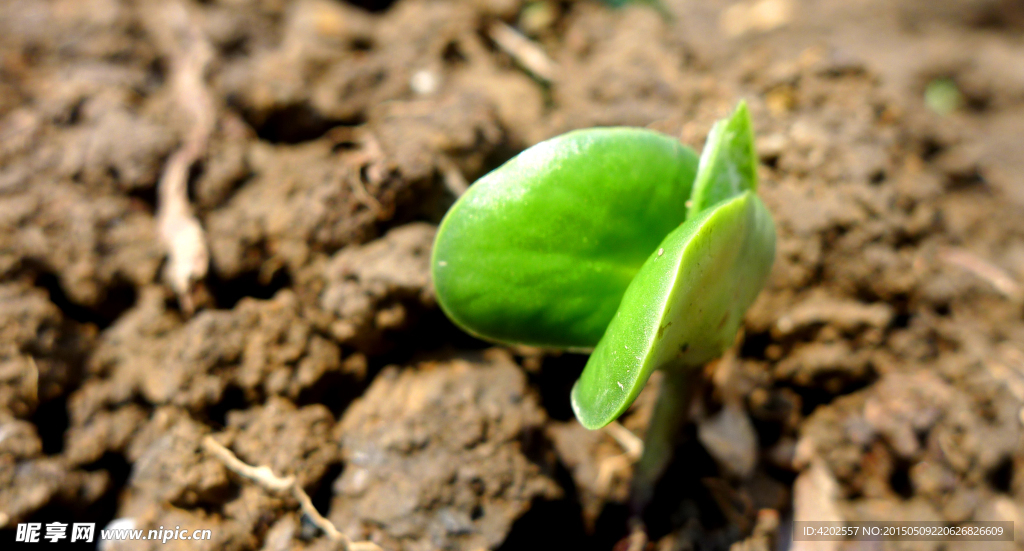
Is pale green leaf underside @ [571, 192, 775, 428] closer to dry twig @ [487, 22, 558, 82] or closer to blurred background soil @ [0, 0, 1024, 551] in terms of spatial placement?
blurred background soil @ [0, 0, 1024, 551]

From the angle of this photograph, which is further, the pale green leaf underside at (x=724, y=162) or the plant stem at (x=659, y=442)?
the plant stem at (x=659, y=442)

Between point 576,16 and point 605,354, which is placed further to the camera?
point 576,16

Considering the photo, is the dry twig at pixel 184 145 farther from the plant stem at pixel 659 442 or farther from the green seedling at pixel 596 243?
the plant stem at pixel 659 442

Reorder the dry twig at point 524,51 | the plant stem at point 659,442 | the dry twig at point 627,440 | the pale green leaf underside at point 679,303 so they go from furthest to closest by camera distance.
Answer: the dry twig at point 524,51 < the dry twig at point 627,440 < the plant stem at point 659,442 < the pale green leaf underside at point 679,303

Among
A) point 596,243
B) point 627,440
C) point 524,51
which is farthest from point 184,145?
point 627,440

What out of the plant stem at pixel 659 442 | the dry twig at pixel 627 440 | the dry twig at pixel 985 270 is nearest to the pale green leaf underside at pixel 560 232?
the plant stem at pixel 659 442

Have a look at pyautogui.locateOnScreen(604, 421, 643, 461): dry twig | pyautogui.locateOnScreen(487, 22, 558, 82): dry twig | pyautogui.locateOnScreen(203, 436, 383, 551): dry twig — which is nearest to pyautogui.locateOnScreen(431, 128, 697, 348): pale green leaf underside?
pyautogui.locateOnScreen(604, 421, 643, 461): dry twig

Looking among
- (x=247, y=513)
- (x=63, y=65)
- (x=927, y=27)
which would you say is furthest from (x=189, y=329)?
(x=927, y=27)

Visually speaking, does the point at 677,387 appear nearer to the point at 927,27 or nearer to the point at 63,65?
the point at 63,65
